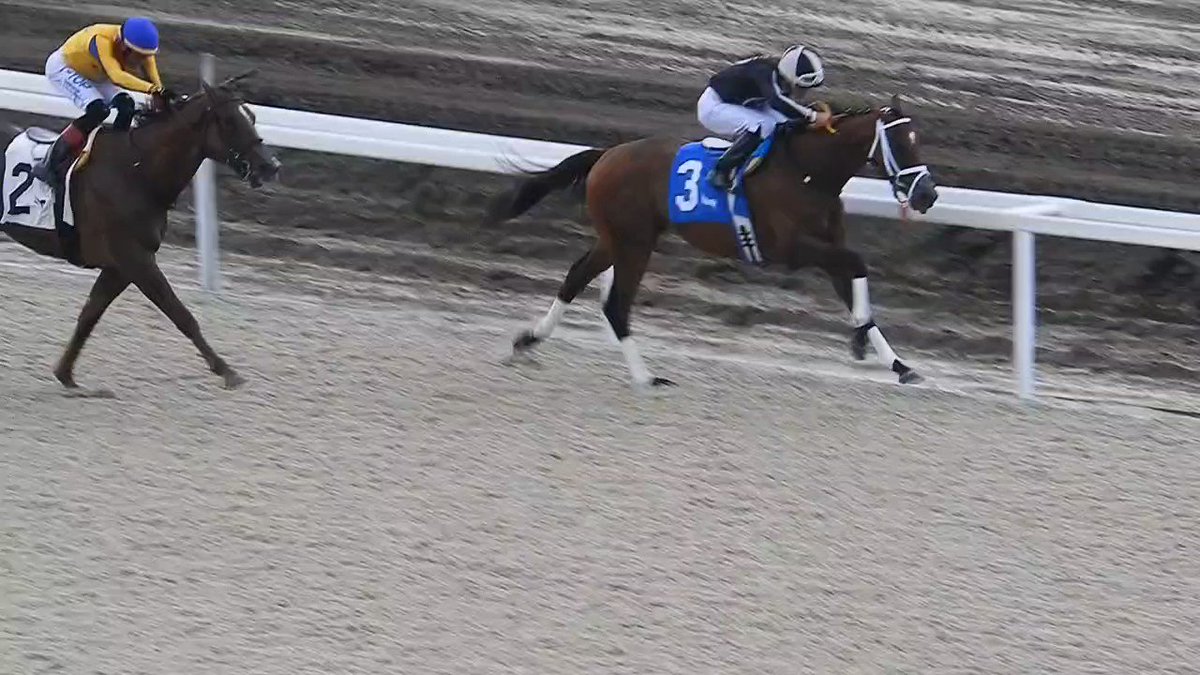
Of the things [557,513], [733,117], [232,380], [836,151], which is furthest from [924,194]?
[232,380]

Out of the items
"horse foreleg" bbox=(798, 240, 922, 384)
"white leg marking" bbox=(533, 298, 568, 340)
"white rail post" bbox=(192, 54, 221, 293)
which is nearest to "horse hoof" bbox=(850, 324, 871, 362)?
"horse foreleg" bbox=(798, 240, 922, 384)

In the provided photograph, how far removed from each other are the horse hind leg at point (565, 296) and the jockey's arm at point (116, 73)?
2.02m

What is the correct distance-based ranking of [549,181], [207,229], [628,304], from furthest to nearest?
[207,229] < [549,181] < [628,304]

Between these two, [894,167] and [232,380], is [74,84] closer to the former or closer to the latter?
[232,380]

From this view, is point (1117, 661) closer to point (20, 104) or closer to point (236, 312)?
point (236, 312)

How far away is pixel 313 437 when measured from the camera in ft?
24.3

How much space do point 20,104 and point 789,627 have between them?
600cm

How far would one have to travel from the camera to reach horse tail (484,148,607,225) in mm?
9141

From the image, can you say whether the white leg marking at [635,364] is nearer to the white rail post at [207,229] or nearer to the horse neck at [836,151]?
the horse neck at [836,151]

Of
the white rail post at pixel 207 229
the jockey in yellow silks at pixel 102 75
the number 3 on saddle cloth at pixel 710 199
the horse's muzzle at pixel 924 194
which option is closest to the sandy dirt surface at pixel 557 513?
the white rail post at pixel 207 229

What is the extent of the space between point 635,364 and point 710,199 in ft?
2.78

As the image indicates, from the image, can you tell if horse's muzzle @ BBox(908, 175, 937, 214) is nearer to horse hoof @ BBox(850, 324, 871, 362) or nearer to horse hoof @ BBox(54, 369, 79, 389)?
horse hoof @ BBox(850, 324, 871, 362)

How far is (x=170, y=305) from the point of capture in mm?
8039

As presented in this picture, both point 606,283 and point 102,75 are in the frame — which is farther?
point 606,283
